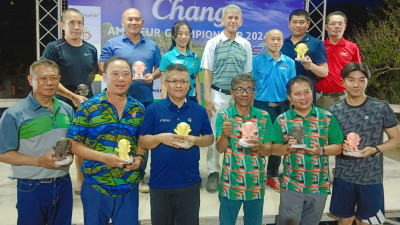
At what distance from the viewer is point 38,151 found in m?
2.65

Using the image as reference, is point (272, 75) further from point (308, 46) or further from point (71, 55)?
point (71, 55)

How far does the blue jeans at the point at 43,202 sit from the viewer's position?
2.59 m

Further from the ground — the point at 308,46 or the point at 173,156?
the point at 308,46

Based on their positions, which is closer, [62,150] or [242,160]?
[62,150]

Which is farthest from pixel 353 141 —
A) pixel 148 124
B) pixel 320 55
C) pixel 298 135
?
pixel 148 124

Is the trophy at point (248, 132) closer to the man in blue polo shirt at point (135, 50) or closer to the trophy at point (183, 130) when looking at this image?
the trophy at point (183, 130)

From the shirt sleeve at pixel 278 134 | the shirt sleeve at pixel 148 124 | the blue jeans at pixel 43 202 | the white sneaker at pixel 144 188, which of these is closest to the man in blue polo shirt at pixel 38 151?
the blue jeans at pixel 43 202

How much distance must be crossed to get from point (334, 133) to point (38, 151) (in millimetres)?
2412

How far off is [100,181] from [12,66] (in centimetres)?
1464

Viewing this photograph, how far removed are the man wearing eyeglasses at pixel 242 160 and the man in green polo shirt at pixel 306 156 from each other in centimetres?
18

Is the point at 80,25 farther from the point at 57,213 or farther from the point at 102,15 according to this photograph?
the point at 102,15

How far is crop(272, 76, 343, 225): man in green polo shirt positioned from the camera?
2984mm

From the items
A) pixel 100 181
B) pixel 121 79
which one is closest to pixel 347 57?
pixel 121 79

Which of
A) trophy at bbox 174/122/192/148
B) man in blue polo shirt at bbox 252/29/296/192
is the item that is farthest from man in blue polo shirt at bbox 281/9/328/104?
trophy at bbox 174/122/192/148
